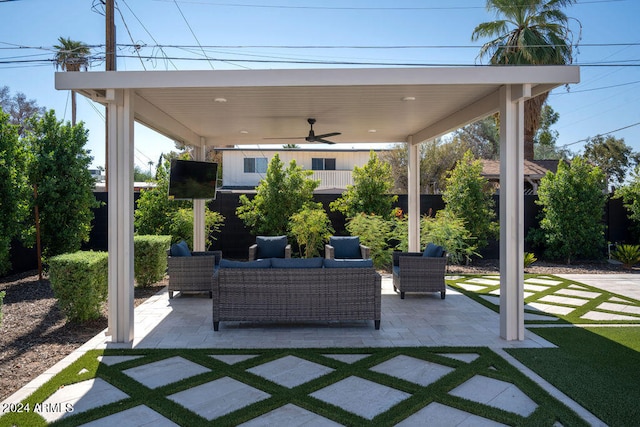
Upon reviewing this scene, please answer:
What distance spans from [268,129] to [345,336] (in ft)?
14.5

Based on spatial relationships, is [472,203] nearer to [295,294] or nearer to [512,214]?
[512,214]

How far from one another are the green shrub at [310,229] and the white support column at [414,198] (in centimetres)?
203

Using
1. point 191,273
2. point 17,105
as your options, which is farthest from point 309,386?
point 17,105

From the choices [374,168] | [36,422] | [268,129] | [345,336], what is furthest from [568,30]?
[36,422]

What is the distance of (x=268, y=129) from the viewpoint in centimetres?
814

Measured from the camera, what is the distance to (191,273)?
6.92 meters

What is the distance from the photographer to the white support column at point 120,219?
4.75 meters

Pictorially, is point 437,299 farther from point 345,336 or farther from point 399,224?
point 399,224

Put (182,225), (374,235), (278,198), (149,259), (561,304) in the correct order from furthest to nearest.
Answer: (278,198) < (182,225) < (374,235) < (149,259) < (561,304)

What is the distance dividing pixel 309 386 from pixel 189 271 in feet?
12.7

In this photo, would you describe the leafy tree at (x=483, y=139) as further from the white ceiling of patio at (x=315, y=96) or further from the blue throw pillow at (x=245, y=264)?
the blue throw pillow at (x=245, y=264)

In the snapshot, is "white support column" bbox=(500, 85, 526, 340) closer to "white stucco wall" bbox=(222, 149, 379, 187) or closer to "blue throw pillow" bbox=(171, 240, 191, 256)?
"blue throw pillow" bbox=(171, 240, 191, 256)

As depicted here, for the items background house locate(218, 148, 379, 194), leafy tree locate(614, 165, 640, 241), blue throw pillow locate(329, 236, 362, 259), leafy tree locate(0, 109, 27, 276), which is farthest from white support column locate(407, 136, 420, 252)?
background house locate(218, 148, 379, 194)

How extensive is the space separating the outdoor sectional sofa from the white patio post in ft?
4.65
